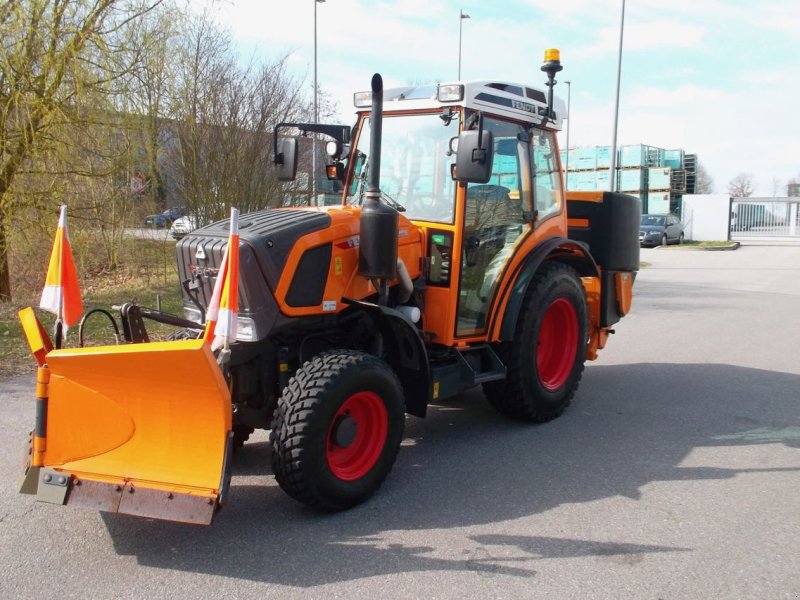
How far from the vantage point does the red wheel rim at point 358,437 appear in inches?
158

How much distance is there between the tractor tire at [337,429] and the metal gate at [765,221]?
1511 inches

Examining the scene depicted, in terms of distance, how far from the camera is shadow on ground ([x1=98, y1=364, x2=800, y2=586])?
3508 millimetres

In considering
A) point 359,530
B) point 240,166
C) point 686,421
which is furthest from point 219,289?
point 240,166

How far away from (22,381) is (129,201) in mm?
4597

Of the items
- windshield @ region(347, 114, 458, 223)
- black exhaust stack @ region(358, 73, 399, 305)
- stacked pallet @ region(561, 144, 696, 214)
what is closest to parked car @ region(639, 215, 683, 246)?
stacked pallet @ region(561, 144, 696, 214)

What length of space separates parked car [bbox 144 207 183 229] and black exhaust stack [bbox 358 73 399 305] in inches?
332

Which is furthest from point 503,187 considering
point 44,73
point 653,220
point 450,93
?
point 653,220

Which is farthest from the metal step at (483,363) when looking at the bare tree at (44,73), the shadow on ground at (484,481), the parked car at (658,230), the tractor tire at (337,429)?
the parked car at (658,230)

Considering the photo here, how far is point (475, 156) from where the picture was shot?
431 centimetres

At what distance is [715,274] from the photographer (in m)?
19.4

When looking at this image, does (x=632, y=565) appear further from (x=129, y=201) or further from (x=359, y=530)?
(x=129, y=201)

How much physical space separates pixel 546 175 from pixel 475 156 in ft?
5.13

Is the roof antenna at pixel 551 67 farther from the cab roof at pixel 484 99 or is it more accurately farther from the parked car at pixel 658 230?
the parked car at pixel 658 230

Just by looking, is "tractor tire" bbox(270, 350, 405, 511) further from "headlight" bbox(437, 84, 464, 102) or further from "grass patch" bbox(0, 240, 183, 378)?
"grass patch" bbox(0, 240, 183, 378)
